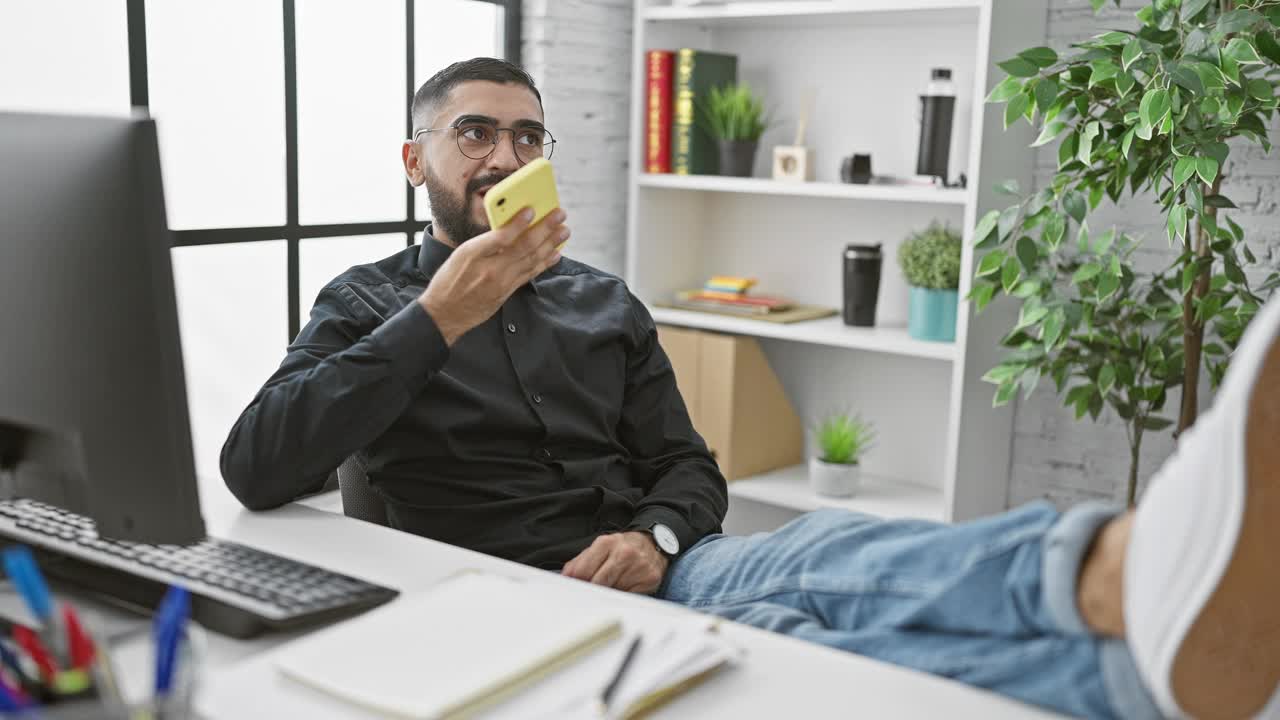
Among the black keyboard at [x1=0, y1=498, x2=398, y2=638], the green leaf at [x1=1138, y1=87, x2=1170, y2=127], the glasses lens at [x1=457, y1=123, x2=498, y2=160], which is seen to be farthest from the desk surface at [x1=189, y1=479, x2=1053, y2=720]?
the green leaf at [x1=1138, y1=87, x2=1170, y2=127]

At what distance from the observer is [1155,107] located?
1.98m

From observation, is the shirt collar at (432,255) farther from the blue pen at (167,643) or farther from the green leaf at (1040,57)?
the blue pen at (167,643)

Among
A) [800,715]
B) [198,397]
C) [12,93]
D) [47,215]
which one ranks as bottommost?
[198,397]

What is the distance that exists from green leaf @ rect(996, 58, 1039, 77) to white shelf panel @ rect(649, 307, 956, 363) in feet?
2.51

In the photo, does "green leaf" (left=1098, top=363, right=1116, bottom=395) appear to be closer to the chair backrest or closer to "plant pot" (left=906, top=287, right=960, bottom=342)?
"plant pot" (left=906, top=287, right=960, bottom=342)

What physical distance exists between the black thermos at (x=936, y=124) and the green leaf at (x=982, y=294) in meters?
0.50

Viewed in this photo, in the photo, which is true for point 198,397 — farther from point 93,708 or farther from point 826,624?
point 93,708

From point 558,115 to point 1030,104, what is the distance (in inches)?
53.1

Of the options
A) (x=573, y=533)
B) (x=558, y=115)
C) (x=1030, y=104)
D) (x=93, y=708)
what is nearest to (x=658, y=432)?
(x=573, y=533)

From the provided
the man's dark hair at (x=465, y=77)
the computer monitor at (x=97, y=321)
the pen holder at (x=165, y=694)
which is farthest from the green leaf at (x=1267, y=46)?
the pen holder at (x=165, y=694)

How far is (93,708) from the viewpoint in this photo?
594 mm

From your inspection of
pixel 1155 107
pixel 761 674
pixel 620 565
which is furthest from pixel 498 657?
pixel 1155 107

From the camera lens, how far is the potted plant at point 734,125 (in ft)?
10.2

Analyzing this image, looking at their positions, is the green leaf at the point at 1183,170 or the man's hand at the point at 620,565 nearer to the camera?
the man's hand at the point at 620,565
